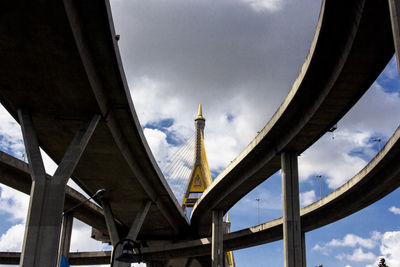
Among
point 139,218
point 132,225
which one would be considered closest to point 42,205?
point 132,225

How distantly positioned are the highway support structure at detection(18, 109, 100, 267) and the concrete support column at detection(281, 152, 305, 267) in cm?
1461

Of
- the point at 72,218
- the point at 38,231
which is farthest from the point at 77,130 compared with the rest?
the point at 72,218

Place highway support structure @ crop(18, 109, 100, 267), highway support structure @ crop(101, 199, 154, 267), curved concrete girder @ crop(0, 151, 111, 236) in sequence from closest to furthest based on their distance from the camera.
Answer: highway support structure @ crop(18, 109, 100, 267)
curved concrete girder @ crop(0, 151, 111, 236)
highway support structure @ crop(101, 199, 154, 267)

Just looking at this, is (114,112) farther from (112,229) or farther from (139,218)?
(112,229)

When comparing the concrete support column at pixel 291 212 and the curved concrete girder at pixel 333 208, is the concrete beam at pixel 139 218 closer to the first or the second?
the curved concrete girder at pixel 333 208

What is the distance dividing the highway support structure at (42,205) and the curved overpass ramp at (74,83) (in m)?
1.97

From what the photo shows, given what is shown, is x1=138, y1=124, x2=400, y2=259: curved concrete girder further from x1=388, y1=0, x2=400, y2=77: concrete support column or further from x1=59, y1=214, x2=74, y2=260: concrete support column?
x1=388, y1=0, x2=400, y2=77: concrete support column

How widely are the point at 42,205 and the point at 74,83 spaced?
6.94 metres

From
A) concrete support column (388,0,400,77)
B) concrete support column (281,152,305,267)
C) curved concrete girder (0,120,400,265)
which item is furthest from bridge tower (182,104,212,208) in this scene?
concrete support column (388,0,400,77)

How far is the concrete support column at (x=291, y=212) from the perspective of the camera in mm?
31375

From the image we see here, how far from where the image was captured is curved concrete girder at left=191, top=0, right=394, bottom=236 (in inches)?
754

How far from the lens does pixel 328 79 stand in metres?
24.3

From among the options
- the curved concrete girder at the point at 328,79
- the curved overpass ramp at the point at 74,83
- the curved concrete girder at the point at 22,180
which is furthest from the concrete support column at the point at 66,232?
the curved concrete girder at the point at 328,79

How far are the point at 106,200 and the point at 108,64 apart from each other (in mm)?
26898
